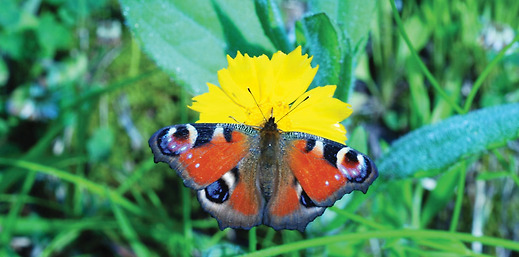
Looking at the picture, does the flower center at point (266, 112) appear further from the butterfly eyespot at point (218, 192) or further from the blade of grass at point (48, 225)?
the blade of grass at point (48, 225)

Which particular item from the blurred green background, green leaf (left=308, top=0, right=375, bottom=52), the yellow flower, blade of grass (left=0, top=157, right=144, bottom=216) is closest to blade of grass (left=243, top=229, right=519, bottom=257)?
the blurred green background

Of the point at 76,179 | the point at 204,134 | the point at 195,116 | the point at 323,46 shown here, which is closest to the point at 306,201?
the point at 204,134

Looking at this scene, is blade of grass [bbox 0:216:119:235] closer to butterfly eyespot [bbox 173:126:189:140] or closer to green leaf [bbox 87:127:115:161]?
green leaf [bbox 87:127:115:161]

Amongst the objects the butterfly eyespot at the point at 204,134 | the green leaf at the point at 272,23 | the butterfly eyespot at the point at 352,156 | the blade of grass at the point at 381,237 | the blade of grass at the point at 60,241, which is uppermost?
the green leaf at the point at 272,23

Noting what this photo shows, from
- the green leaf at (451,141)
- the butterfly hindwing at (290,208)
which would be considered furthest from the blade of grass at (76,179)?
the green leaf at (451,141)

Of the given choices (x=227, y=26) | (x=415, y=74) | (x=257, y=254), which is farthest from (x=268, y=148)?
(x=415, y=74)

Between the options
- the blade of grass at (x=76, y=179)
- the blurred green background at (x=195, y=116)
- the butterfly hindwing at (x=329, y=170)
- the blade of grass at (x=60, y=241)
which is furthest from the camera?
the blade of grass at (x=60, y=241)
